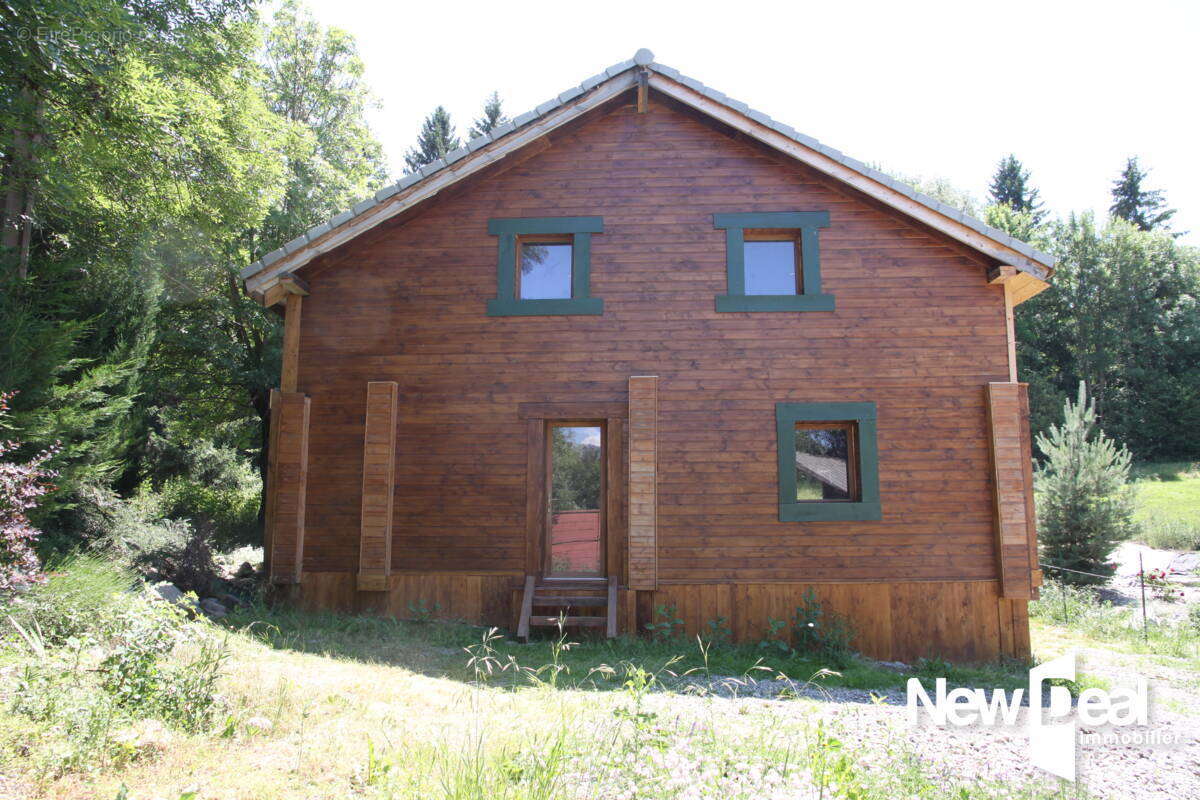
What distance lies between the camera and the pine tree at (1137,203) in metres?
46.4

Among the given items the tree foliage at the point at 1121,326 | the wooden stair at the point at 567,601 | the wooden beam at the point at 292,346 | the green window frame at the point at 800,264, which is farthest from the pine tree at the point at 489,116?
the wooden stair at the point at 567,601

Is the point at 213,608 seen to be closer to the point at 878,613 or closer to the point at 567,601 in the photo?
the point at 567,601

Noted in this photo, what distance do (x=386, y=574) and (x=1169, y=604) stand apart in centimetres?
1446

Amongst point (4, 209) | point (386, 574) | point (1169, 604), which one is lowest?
point (1169, 604)

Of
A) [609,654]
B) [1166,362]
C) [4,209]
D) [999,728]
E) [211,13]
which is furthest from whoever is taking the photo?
[1166,362]

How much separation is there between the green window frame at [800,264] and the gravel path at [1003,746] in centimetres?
502

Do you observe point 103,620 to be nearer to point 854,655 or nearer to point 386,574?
point 386,574

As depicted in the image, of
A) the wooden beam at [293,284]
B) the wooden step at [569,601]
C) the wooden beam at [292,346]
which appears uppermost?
the wooden beam at [293,284]

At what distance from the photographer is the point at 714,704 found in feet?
19.9

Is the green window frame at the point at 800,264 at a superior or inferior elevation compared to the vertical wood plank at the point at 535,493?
superior

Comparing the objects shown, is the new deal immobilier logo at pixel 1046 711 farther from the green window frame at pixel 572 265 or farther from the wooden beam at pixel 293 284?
the wooden beam at pixel 293 284

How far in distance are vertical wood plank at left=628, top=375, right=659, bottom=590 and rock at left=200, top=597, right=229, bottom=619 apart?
527 cm

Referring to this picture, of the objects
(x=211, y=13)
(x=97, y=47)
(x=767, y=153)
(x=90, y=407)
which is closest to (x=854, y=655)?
(x=767, y=153)

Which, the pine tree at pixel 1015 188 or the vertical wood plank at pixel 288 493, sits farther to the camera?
the pine tree at pixel 1015 188
